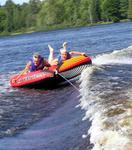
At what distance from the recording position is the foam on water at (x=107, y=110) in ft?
25.2

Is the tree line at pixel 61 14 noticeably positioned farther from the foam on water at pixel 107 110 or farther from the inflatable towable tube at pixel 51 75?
the foam on water at pixel 107 110

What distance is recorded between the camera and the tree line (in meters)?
97.3

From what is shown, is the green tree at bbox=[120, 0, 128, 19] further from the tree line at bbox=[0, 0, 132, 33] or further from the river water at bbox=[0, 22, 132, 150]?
the river water at bbox=[0, 22, 132, 150]

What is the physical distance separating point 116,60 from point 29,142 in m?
12.4

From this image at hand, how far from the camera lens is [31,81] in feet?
53.4

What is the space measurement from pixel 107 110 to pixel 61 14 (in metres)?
103

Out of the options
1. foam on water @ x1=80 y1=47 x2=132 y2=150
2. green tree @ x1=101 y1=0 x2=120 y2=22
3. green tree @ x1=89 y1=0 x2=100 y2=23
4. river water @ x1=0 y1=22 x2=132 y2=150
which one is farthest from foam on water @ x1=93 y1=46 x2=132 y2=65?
green tree @ x1=89 y1=0 x2=100 y2=23

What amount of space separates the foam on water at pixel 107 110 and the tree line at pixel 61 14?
80200 mm

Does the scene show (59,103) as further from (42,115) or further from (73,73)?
(73,73)

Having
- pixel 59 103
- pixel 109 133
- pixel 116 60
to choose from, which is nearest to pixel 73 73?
pixel 59 103

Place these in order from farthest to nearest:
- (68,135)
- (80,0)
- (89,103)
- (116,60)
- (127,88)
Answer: (80,0) → (116,60) → (127,88) → (89,103) → (68,135)

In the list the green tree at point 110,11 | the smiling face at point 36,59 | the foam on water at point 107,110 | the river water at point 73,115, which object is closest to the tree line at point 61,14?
the green tree at point 110,11

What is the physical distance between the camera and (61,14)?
11125 centimetres

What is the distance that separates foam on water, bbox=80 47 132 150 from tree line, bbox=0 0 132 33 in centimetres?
8020
